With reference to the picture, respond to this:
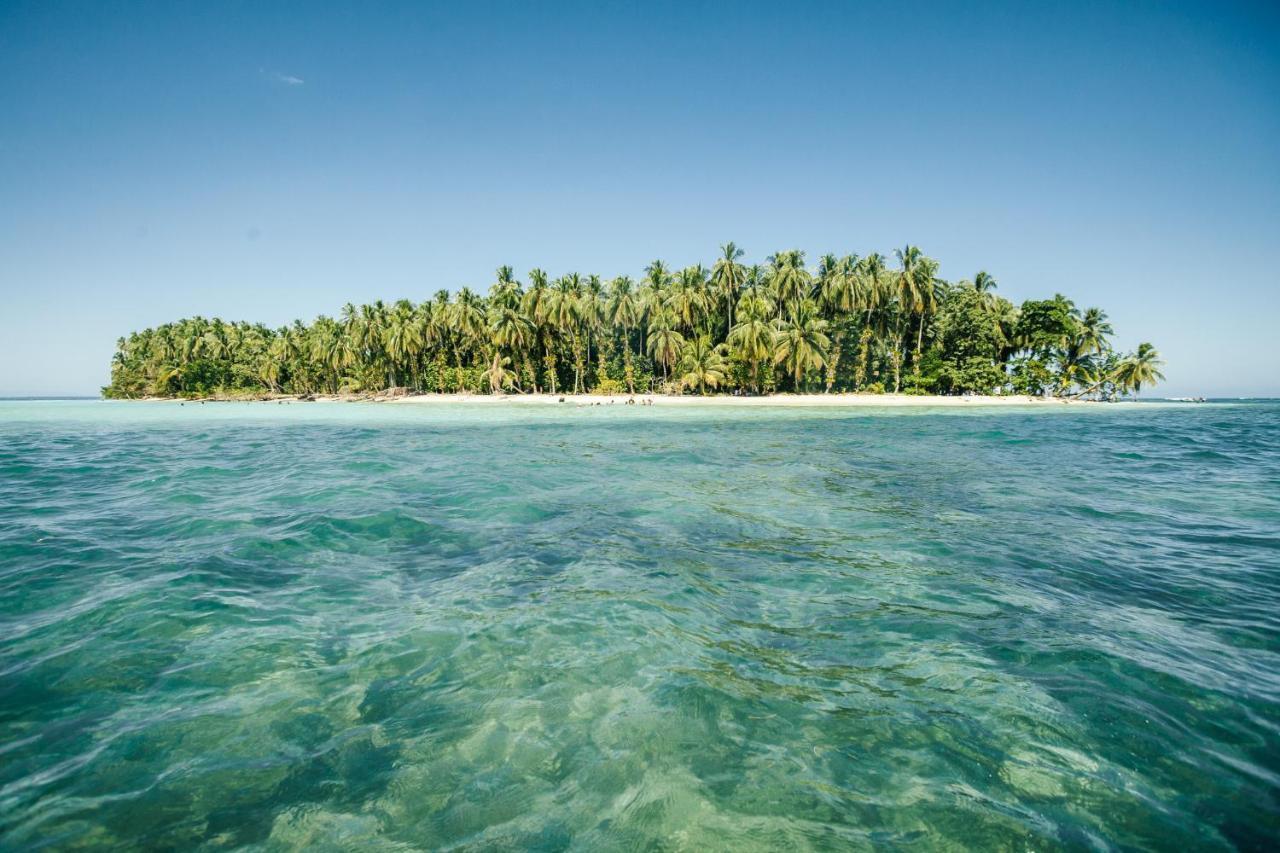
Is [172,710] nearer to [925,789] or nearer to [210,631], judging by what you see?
[210,631]

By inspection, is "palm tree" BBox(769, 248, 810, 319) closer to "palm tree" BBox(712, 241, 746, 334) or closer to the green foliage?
"palm tree" BBox(712, 241, 746, 334)

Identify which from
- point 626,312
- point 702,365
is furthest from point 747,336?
point 626,312

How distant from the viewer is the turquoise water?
2799 mm

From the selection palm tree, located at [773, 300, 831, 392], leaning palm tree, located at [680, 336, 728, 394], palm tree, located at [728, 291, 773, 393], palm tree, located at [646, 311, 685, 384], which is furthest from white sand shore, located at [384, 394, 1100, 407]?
palm tree, located at [646, 311, 685, 384]

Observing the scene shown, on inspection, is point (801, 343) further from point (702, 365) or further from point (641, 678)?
point (641, 678)

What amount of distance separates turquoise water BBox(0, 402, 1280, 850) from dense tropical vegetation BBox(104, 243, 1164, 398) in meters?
54.5

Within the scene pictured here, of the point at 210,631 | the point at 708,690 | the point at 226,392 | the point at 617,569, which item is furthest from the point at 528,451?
the point at 226,392

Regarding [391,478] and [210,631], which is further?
[391,478]

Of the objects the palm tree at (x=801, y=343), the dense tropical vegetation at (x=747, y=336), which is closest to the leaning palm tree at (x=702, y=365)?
the dense tropical vegetation at (x=747, y=336)

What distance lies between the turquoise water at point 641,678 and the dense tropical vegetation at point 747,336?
54.5 metres

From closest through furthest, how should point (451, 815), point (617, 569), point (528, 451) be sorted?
point (451, 815), point (617, 569), point (528, 451)

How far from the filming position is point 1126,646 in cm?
448

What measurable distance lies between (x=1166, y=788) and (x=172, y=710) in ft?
20.2

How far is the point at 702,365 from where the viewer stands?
64875 millimetres
